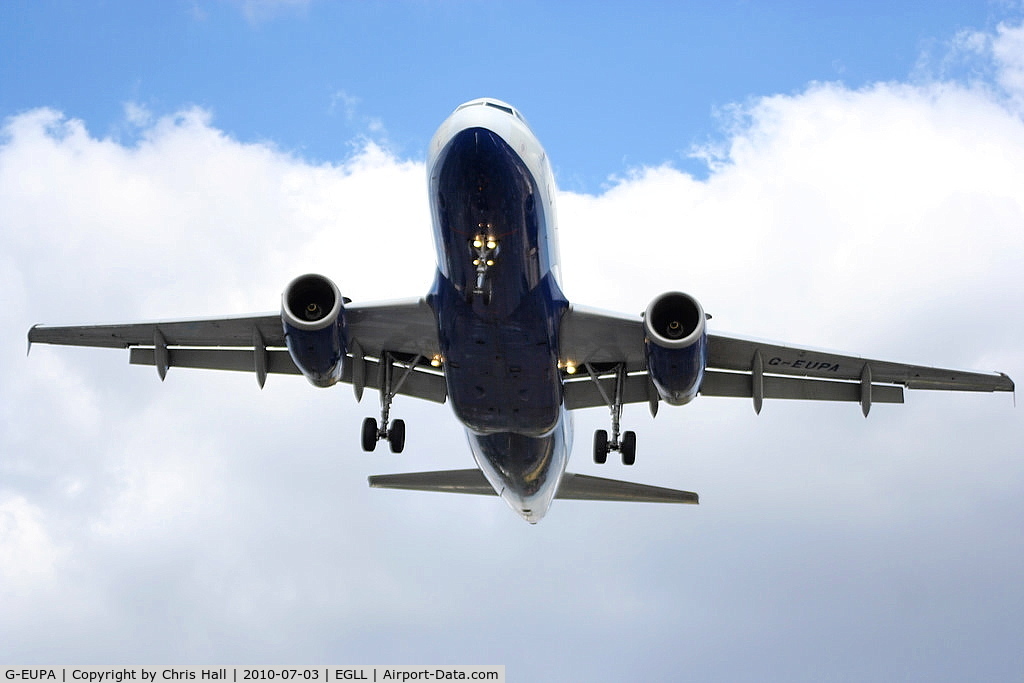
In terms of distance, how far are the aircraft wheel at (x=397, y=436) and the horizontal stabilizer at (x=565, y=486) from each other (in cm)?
191

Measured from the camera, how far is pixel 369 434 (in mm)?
21375

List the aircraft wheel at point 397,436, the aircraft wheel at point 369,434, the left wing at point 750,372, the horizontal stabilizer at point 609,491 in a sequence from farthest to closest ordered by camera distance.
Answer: the horizontal stabilizer at point 609,491 < the aircraft wheel at point 397,436 < the aircraft wheel at point 369,434 < the left wing at point 750,372

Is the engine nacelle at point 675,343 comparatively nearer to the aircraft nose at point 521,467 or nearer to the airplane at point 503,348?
the airplane at point 503,348

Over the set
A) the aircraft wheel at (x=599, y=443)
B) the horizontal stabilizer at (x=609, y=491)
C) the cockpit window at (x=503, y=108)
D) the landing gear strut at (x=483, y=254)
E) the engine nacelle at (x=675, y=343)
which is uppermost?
the cockpit window at (x=503, y=108)

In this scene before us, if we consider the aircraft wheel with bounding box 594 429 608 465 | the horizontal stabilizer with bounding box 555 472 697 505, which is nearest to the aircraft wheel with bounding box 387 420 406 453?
the aircraft wheel with bounding box 594 429 608 465

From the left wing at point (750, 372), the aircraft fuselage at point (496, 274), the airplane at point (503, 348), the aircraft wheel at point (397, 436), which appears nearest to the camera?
the aircraft fuselage at point (496, 274)

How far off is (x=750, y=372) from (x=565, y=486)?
18.5 ft

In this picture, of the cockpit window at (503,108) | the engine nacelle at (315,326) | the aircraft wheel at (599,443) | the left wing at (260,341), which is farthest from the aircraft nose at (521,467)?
the cockpit window at (503,108)

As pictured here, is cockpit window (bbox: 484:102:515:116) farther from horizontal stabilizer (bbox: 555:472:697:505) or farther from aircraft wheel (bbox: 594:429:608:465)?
→ horizontal stabilizer (bbox: 555:472:697:505)

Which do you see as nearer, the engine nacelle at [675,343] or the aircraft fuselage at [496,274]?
the aircraft fuselage at [496,274]

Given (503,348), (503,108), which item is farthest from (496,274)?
(503,108)

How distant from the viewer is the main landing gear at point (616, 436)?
68.4ft

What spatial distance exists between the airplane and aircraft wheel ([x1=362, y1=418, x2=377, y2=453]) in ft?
0.09

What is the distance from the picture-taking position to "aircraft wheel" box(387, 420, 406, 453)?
21.7m
